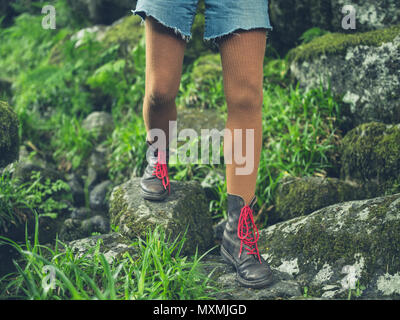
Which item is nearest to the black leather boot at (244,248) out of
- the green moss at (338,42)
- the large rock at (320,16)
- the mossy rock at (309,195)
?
the mossy rock at (309,195)

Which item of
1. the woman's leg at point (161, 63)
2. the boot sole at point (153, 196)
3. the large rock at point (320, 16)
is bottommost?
the boot sole at point (153, 196)

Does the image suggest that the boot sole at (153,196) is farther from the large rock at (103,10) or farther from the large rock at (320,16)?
the large rock at (103,10)

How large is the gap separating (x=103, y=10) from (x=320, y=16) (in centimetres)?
332

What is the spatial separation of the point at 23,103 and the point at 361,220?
399 centimetres

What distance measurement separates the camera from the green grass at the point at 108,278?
1728 millimetres

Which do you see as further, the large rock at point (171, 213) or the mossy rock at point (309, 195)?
the mossy rock at point (309, 195)

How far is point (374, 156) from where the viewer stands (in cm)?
297

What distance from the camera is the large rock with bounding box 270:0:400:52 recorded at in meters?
3.48

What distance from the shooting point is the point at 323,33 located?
3.98m

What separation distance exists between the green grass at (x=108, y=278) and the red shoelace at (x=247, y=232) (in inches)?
10.7

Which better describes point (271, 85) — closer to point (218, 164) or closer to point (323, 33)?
point (323, 33)

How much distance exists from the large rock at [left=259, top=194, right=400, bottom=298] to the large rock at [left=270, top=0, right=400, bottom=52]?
1.97m

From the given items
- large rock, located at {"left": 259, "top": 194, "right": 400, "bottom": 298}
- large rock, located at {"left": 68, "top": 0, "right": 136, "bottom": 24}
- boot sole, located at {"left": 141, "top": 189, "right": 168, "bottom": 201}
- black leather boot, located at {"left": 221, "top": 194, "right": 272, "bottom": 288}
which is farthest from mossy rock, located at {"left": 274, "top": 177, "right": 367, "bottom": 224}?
large rock, located at {"left": 68, "top": 0, "right": 136, "bottom": 24}

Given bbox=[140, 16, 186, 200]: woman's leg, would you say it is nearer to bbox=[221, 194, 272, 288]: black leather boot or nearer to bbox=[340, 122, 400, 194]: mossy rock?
bbox=[221, 194, 272, 288]: black leather boot
